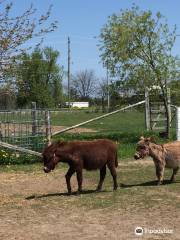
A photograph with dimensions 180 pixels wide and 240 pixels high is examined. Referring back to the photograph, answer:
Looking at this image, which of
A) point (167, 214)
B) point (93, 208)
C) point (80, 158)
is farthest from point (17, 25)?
point (167, 214)

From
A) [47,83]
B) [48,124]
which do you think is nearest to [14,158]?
[48,124]

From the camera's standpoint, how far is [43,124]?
671 inches

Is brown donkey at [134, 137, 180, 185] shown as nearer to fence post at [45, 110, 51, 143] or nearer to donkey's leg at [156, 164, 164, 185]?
donkey's leg at [156, 164, 164, 185]

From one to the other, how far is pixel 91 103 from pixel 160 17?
7468 centimetres

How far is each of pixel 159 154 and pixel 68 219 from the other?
3.68 metres

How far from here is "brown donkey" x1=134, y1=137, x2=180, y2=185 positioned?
1105 centimetres

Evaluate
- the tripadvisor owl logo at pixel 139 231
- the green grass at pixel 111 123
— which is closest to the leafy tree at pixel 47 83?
the green grass at pixel 111 123

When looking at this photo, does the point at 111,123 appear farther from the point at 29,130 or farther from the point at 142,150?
the point at 142,150

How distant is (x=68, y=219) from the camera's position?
26.5 ft

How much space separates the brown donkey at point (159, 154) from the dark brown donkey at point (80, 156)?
2.22 ft

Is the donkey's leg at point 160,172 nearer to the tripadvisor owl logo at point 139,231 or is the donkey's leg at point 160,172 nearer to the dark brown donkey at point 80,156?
the dark brown donkey at point 80,156

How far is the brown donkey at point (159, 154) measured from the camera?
11047mm

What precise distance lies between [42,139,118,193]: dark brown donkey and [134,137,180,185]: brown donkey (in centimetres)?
68

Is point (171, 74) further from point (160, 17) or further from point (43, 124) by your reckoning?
point (43, 124)
